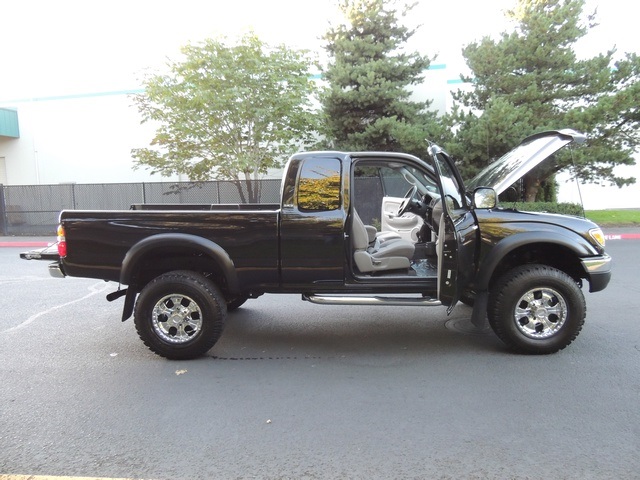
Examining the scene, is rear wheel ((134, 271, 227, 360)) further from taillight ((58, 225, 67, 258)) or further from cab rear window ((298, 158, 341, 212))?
cab rear window ((298, 158, 341, 212))

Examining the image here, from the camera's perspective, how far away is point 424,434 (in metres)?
3.16

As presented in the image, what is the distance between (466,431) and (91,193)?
1897 cm

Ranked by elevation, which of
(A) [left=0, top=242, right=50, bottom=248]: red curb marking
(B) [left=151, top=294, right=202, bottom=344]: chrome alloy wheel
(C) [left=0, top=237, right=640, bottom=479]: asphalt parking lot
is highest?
(B) [left=151, top=294, right=202, bottom=344]: chrome alloy wheel

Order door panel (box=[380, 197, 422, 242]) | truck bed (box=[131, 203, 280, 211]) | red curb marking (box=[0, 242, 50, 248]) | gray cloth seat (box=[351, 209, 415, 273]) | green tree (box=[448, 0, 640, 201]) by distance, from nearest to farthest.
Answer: gray cloth seat (box=[351, 209, 415, 273]) → truck bed (box=[131, 203, 280, 211]) → door panel (box=[380, 197, 422, 242]) → green tree (box=[448, 0, 640, 201]) → red curb marking (box=[0, 242, 50, 248])

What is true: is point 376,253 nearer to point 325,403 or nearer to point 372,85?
point 325,403

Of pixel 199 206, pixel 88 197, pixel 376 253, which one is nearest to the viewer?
pixel 376 253

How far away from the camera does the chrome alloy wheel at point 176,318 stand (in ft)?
15.0

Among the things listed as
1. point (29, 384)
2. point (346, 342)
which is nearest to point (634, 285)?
point (346, 342)

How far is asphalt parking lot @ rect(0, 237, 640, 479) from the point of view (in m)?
2.87

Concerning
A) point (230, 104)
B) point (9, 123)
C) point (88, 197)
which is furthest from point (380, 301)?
point (9, 123)

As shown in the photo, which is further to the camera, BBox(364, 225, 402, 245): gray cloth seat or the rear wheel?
BBox(364, 225, 402, 245): gray cloth seat

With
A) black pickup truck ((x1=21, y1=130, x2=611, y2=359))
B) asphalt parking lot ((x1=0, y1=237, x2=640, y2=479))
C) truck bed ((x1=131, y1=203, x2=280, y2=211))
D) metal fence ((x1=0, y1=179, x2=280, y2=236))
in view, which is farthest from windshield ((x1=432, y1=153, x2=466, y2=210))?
metal fence ((x1=0, y1=179, x2=280, y2=236))

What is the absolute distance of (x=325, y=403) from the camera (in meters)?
3.67

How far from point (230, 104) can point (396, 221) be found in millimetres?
9316
